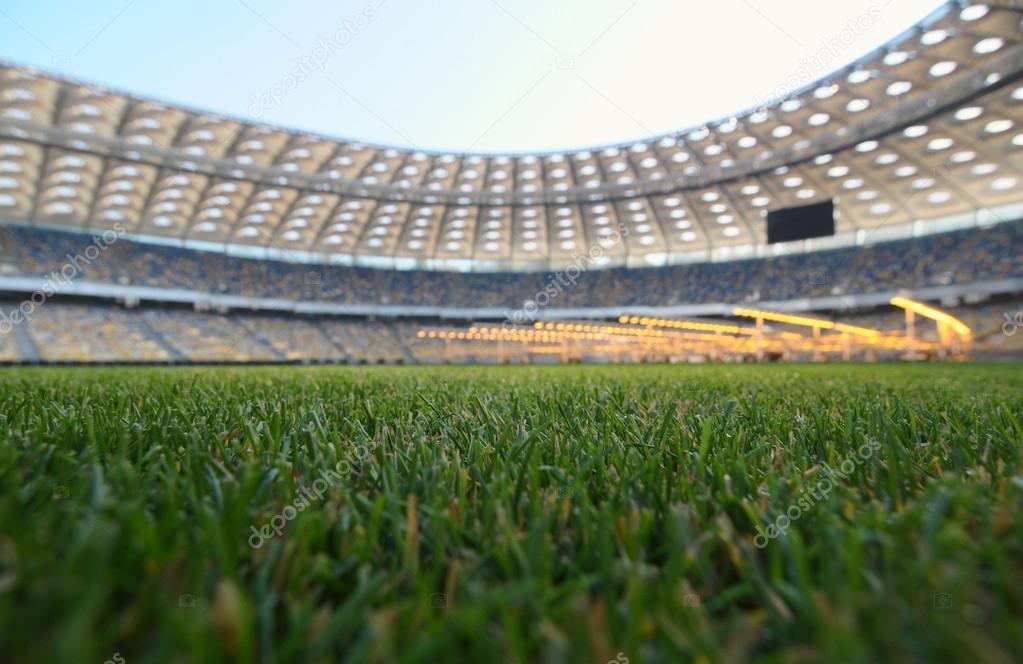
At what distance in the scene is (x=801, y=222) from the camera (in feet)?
113

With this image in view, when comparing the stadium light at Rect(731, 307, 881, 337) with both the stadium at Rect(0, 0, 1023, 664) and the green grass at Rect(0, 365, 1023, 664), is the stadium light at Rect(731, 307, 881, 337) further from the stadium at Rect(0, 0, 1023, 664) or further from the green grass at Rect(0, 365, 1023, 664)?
the green grass at Rect(0, 365, 1023, 664)

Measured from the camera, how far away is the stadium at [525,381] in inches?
21.2

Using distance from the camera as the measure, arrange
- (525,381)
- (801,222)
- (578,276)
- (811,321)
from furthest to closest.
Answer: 1. (578,276)
2. (801,222)
3. (811,321)
4. (525,381)

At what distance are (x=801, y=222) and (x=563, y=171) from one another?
583 inches

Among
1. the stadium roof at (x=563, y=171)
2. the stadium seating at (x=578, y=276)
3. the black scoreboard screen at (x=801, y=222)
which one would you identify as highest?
the stadium roof at (x=563, y=171)

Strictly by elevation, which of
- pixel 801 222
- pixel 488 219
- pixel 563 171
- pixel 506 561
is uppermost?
pixel 563 171

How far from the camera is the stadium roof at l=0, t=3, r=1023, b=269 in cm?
2397

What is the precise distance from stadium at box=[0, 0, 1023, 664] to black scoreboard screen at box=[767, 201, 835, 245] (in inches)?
7.4

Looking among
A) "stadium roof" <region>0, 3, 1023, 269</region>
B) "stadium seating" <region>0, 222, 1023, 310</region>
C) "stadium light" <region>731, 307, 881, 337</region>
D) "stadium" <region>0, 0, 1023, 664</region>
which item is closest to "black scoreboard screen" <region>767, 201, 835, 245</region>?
"stadium" <region>0, 0, 1023, 664</region>

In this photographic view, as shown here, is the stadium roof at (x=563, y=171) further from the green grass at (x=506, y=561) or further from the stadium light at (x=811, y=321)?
the green grass at (x=506, y=561)

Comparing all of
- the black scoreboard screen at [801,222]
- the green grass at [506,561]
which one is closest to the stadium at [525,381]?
the green grass at [506,561]

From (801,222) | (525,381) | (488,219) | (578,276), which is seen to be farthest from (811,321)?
(525,381)

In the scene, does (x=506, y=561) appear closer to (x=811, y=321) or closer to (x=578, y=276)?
Result: (x=811, y=321)

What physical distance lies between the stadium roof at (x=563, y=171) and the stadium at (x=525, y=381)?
24 centimetres
